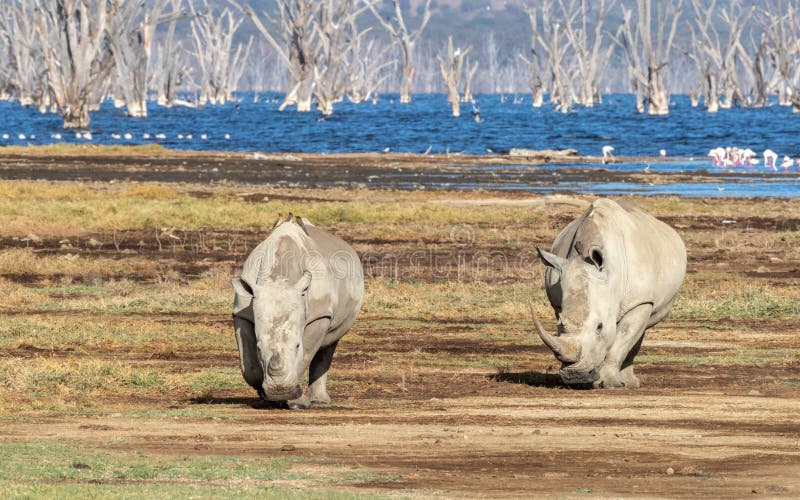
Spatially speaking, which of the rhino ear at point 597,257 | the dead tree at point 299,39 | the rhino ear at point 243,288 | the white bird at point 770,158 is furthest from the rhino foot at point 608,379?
the dead tree at point 299,39

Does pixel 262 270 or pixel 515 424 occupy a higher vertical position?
pixel 262 270

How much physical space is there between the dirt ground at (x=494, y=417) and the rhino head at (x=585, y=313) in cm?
35

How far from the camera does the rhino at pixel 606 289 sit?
1262cm

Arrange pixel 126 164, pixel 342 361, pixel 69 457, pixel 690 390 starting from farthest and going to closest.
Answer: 1. pixel 126 164
2. pixel 342 361
3. pixel 690 390
4. pixel 69 457

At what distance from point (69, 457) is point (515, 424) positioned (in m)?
3.64

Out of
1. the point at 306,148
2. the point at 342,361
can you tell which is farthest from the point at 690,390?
the point at 306,148

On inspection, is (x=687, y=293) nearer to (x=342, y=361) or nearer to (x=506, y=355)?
(x=506, y=355)

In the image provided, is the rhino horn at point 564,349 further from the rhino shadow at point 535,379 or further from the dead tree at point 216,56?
the dead tree at point 216,56

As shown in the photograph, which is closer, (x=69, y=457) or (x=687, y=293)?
(x=69, y=457)

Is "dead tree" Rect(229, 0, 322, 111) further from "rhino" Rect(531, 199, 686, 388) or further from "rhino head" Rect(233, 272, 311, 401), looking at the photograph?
"rhino head" Rect(233, 272, 311, 401)

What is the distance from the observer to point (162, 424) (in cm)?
1152

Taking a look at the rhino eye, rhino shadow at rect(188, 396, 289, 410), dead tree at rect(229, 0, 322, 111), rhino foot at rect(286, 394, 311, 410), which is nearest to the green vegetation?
rhino foot at rect(286, 394, 311, 410)

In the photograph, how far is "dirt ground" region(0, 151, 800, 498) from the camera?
9656 millimetres

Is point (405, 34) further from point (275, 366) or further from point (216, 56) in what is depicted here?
point (275, 366)
